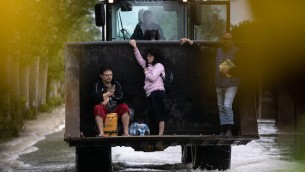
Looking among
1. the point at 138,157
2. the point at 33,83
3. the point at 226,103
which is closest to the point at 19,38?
the point at 138,157

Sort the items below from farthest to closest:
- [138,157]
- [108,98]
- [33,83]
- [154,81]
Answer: [33,83] < [138,157] < [154,81] < [108,98]

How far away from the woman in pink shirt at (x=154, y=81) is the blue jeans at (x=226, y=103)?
0.75 meters

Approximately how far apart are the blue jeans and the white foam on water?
4.46m

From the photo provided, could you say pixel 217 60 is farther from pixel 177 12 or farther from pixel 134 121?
pixel 177 12

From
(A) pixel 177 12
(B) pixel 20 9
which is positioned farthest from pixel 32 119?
(A) pixel 177 12

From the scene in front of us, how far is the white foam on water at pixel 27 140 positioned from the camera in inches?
694

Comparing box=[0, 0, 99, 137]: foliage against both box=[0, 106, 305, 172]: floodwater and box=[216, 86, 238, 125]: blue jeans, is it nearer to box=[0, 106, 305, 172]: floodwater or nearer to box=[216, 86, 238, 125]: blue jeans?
box=[0, 106, 305, 172]: floodwater

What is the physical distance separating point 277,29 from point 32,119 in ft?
89.8

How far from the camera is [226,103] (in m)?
12.7

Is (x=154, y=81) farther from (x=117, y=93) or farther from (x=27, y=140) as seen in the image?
(x=27, y=140)

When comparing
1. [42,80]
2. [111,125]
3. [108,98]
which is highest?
[42,80]

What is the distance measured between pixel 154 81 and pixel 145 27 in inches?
101

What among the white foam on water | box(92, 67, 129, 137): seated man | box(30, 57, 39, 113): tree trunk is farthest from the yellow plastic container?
box(30, 57, 39, 113): tree trunk

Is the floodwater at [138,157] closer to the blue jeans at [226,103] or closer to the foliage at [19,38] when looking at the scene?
the blue jeans at [226,103]
